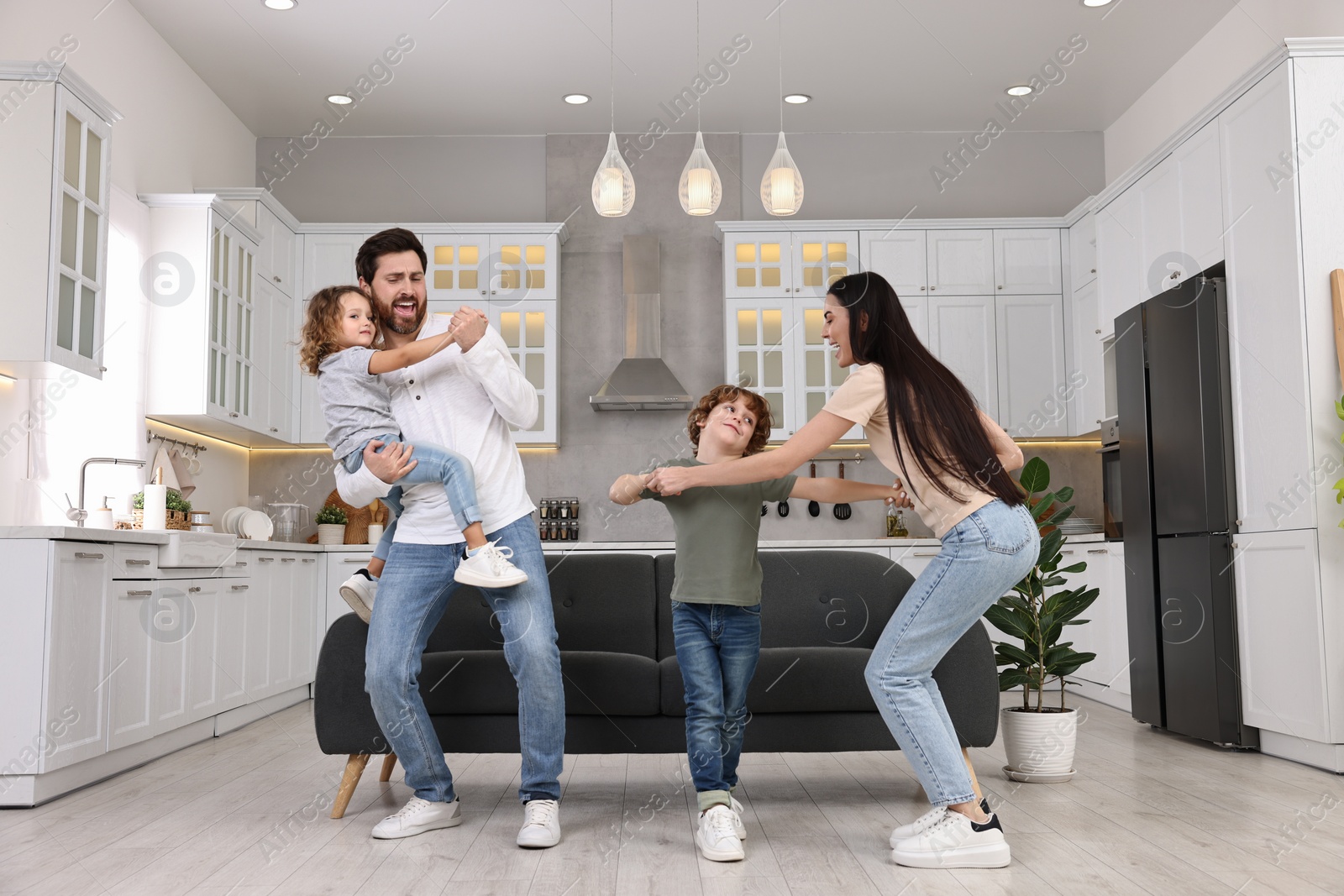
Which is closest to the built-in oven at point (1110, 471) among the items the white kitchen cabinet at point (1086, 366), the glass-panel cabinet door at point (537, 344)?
the white kitchen cabinet at point (1086, 366)

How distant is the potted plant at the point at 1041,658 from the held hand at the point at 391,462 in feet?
6.32

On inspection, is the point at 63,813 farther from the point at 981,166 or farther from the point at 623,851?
the point at 981,166

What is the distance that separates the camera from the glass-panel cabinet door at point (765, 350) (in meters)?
6.30

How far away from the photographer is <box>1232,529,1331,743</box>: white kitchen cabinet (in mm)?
3531

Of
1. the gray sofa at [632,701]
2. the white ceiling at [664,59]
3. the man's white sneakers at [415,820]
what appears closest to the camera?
the man's white sneakers at [415,820]

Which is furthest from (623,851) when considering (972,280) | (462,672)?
(972,280)

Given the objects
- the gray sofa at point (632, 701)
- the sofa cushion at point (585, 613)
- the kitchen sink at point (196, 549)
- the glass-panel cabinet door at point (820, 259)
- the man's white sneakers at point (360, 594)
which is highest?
the glass-panel cabinet door at point (820, 259)

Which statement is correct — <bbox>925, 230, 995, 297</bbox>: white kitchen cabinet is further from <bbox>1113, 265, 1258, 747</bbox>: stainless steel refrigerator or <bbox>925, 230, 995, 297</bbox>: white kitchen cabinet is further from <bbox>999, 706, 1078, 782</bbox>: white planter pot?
<bbox>999, 706, 1078, 782</bbox>: white planter pot

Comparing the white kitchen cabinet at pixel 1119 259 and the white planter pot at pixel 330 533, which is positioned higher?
the white kitchen cabinet at pixel 1119 259

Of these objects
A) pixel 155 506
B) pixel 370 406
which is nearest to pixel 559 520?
pixel 155 506

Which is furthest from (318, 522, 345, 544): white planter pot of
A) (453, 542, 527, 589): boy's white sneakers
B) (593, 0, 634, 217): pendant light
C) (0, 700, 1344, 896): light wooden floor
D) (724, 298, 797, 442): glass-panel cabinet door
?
(453, 542, 527, 589): boy's white sneakers

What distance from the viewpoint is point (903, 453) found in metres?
2.35

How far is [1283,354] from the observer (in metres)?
3.72

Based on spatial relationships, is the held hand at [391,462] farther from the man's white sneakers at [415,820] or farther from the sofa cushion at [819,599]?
the sofa cushion at [819,599]
